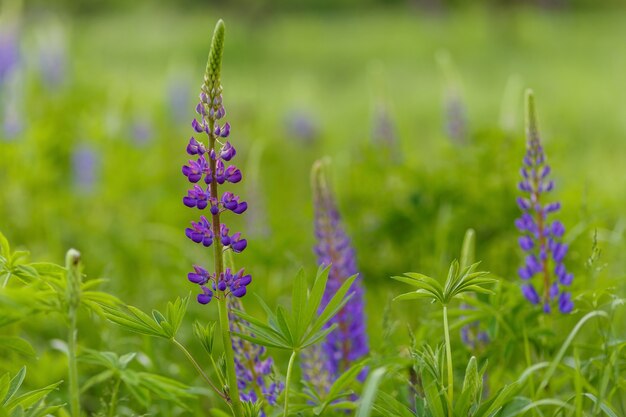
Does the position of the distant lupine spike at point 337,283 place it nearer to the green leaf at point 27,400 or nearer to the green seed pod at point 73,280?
the green leaf at point 27,400

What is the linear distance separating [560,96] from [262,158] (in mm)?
4626

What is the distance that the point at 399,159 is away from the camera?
403 cm

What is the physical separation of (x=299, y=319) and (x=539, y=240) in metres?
0.87

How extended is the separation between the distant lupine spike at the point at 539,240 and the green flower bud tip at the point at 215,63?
90 cm

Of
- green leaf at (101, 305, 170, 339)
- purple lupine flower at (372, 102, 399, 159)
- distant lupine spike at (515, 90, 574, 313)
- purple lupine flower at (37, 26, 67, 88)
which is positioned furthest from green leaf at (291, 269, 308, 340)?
purple lupine flower at (37, 26, 67, 88)

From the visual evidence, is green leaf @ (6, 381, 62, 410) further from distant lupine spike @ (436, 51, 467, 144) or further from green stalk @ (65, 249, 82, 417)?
distant lupine spike @ (436, 51, 467, 144)

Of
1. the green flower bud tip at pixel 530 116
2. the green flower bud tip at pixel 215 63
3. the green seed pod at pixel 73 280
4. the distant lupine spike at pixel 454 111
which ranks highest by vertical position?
the green flower bud tip at pixel 215 63

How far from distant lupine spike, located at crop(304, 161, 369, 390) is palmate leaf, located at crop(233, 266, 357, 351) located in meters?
0.60

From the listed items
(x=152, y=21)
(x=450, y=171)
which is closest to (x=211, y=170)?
(x=450, y=171)

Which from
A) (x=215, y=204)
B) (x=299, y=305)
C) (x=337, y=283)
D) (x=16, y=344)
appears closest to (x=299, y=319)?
(x=299, y=305)

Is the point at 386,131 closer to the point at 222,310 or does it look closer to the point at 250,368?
the point at 250,368

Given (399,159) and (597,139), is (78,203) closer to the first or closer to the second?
(399,159)

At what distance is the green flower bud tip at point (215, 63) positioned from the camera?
1.45 meters

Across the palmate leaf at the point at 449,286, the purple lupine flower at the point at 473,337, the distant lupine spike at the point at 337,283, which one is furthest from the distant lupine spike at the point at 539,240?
the palmate leaf at the point at 449,286
